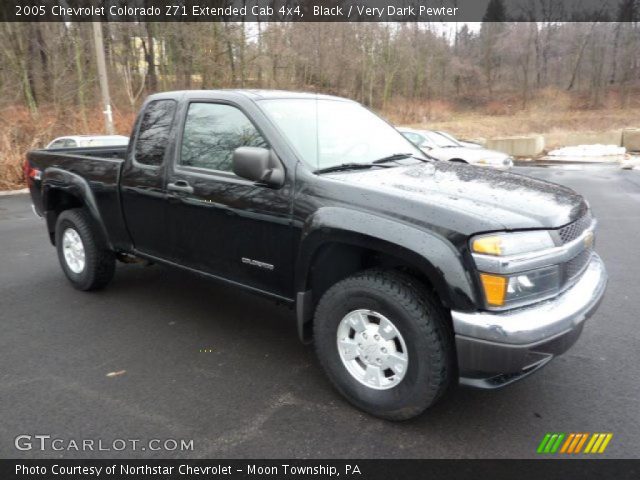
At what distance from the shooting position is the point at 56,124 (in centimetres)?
1642

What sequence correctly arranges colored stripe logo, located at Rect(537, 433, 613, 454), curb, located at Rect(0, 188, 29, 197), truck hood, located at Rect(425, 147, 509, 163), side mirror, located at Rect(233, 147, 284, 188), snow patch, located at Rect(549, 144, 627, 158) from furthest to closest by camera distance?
snow patch, located at Rect(549, 144, 627, 158), curb, located at Rect(0, 188, 29, 197), truck hood, located at Rect(425, 147, 509, 163), side mirror, located at Rect(233, 147, 284, 188), colored stripe logo, located at Rect(537, 433, 613, 454)

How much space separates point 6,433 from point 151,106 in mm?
2594

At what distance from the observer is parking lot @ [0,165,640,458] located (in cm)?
273

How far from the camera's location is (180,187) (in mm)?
3691

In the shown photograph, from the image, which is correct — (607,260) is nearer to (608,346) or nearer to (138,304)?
(608,346)

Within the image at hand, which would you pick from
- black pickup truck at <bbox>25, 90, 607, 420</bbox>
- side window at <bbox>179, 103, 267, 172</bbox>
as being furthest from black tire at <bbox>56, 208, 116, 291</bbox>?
side window at <bbox>179, 103, 267, 172</bbox>

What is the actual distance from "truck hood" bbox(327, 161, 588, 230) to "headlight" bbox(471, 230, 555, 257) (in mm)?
44

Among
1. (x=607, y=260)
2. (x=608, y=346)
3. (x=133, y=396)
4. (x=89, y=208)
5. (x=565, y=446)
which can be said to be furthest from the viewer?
(x=607, y=260)

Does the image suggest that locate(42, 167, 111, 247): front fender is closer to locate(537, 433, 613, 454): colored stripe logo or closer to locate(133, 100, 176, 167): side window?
locate(133, 100, 176, 167): side window

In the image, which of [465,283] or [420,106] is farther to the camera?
[420,106]

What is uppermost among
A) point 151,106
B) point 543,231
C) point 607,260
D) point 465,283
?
point 151,106
